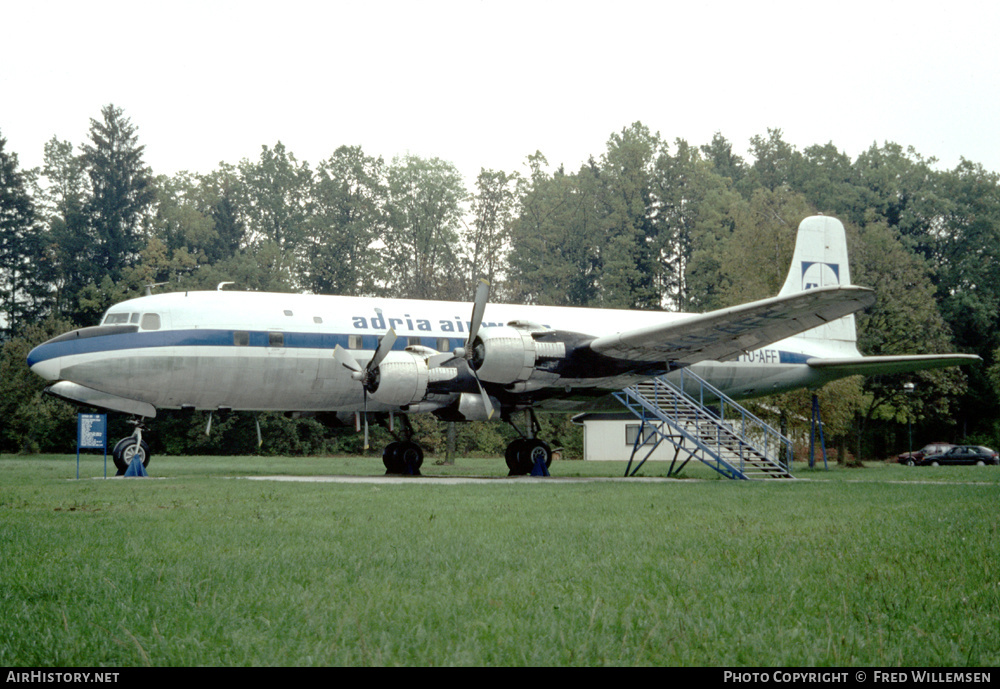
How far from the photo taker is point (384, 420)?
21.3 metres

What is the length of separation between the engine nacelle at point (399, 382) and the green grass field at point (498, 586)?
7437 mm

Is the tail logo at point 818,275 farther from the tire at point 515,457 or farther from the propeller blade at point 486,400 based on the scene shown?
the propeller blade at point 486,400

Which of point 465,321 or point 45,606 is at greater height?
point 465,321

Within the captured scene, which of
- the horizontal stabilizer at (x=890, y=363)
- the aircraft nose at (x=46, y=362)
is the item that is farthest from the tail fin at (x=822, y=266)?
the aircraft nose at (x=46, y=362)

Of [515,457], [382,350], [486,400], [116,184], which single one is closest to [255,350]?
[382,350]

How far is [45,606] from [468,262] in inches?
Result: 1938

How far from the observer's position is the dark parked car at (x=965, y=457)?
3969 cm

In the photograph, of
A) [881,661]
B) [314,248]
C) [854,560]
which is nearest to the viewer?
[881,661]

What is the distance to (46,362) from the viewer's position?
18375mm

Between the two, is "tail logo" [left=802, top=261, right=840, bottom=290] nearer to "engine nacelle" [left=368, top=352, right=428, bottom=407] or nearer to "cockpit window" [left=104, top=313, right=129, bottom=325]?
"engine nacelle" [left=368, top=352, right=428, bottom=407]

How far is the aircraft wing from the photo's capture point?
54.9 ft

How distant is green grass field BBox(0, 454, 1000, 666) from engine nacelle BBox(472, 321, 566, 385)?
7.17 metres

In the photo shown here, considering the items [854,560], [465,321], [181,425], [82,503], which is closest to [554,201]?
[181,425]

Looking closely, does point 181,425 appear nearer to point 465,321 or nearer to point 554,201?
point 465,321
